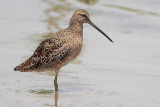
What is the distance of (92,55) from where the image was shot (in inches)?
306

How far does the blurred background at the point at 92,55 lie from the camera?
19.9 feet

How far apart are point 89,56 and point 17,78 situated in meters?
1.40

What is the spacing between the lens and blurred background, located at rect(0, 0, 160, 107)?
239 inches

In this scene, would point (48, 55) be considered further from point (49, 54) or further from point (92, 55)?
point (92, 55)

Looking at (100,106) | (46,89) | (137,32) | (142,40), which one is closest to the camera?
(100,106)

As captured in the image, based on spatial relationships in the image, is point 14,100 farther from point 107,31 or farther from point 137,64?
point 107,31

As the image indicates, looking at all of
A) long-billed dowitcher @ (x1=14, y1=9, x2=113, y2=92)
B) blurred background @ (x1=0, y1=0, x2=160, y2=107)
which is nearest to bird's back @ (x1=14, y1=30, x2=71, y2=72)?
long-billed dowitcher @ (x1=14, y1=9, x2=113, y2=92)

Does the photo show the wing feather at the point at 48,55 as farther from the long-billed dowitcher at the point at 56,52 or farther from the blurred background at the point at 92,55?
the blurred background at the point at 92,55

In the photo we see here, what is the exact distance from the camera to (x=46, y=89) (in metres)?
6.47

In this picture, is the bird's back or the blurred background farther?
the bird's back

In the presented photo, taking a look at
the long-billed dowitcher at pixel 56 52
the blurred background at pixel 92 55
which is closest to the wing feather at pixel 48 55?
the long-billed dowitcher at pixel 56 52

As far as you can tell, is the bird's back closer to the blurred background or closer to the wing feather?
the wing feather

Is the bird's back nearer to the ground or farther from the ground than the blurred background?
farther from the ground

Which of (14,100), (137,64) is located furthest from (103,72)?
(14,100)
